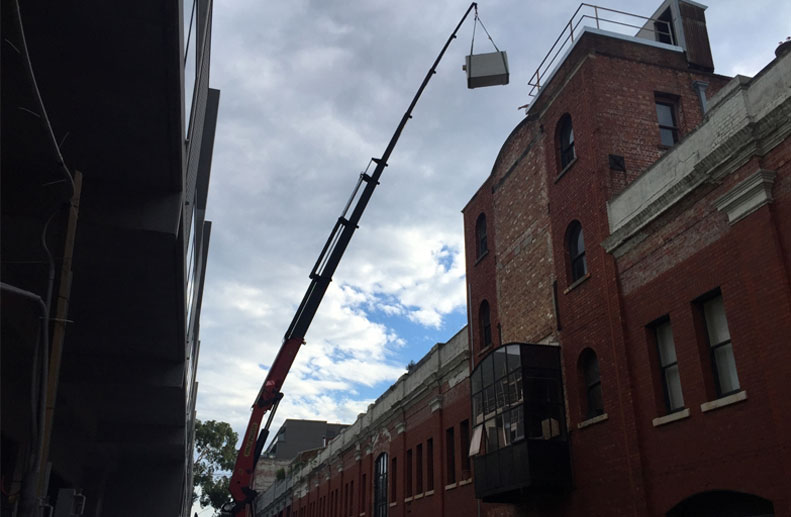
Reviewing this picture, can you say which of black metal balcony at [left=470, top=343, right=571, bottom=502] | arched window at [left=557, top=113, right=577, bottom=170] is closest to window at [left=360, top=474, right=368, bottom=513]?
black metal balcony at [left=470, top=343, right=571, bottom=502]

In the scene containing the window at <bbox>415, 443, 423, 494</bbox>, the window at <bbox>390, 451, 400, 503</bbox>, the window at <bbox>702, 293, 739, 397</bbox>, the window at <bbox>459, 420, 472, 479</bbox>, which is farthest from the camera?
the window at <bbox>390, 451, 400, 503</bbox>

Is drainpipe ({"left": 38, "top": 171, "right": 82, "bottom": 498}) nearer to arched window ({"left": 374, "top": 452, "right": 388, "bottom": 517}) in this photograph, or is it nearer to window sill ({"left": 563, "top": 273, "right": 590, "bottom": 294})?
window sill ({"left": 563, "top": 273, "right": 590, "bottom": 294})

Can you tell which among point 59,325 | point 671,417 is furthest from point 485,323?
point 59,325

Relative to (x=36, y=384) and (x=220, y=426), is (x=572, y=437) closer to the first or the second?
(x=36, y=384)

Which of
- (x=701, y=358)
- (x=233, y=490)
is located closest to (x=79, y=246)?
(x=701, y=358)

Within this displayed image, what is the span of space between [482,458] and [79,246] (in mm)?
13440

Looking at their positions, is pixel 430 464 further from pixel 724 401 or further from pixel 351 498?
pixel 724 401

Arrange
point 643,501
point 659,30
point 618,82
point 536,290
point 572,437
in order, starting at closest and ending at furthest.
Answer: point 643,501
point 572,437
point 618,82
point 536,290
point 659,30

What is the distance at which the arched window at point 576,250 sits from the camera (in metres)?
19.7

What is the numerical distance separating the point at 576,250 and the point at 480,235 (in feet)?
26.1

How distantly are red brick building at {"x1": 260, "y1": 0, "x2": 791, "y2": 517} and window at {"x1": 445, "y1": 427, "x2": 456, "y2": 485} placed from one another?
0.18ft

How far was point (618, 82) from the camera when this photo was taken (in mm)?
20234

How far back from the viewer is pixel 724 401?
531 inches

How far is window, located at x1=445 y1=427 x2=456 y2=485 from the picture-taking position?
89.4 ft
